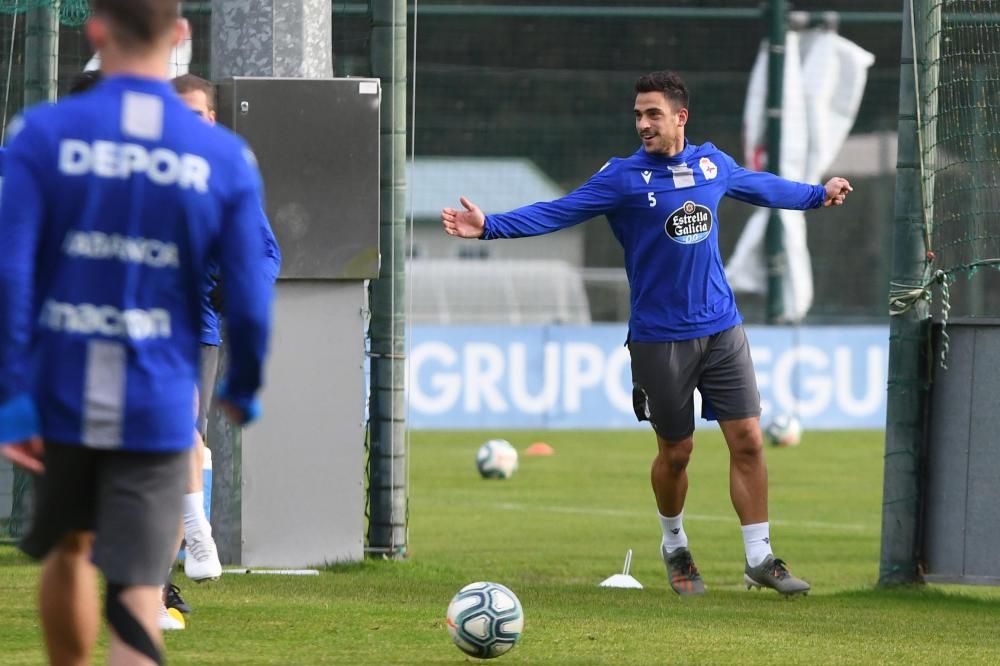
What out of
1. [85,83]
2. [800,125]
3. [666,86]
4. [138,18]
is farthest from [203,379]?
[800,125]

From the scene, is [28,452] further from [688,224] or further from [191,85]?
[688,224]

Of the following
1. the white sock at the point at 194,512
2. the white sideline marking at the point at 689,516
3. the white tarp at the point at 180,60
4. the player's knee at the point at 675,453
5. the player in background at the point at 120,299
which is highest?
the white tarp at the point at 180,60

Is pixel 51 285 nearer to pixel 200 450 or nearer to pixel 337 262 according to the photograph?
pixel 200 450

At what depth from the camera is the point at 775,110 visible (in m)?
24.1

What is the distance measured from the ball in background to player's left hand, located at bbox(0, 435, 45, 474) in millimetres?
17004

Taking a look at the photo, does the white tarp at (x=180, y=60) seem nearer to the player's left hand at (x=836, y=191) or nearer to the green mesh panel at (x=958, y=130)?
the player's left hand at (x=836, y=191)

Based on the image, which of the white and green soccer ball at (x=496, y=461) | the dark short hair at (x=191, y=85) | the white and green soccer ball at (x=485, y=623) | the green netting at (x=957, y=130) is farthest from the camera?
the white and green soccer ball at (x=496, y=461)

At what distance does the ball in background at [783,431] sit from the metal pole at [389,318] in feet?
36.6

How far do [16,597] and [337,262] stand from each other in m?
2.42

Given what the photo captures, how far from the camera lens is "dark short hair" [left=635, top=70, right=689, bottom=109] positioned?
8055mm

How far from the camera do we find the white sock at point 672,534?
837 cm

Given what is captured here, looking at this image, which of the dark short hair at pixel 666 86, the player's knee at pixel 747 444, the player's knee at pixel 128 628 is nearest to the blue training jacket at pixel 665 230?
the dark short hair at pixel 666 86

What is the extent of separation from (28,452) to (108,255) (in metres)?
0.44

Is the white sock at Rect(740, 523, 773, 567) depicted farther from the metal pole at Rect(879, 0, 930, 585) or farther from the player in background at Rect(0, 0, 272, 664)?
the player in background at Rect(0, 0, 272, 664)
